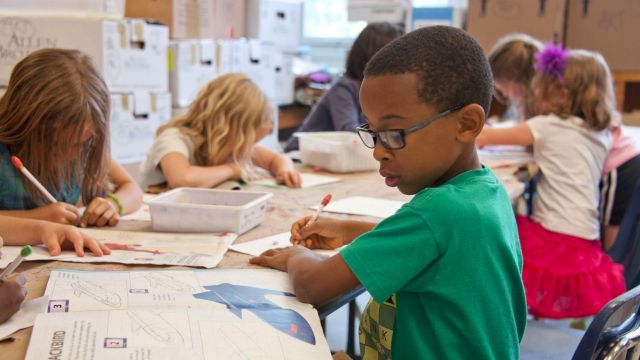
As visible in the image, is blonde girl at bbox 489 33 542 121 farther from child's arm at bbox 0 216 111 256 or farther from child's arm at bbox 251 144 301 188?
child's arm at bbox 0 216 111 256

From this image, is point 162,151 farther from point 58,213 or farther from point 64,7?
point 64,7

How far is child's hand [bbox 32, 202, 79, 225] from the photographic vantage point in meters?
1.36

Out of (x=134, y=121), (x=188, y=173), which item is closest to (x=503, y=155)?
(x=188, y=173)

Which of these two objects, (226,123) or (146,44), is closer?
(226,123)

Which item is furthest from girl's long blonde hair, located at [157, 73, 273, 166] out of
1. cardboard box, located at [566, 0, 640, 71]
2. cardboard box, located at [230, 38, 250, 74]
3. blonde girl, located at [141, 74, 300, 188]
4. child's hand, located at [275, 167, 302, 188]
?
cardboard box, located at [566, 0, 640, 71]

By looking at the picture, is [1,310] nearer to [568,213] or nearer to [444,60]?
[444,60]

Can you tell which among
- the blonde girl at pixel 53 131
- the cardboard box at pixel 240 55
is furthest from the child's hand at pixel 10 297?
the cardboard box at pixel 240 55

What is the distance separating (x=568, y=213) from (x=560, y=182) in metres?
0.11

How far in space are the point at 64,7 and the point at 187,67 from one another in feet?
2.54

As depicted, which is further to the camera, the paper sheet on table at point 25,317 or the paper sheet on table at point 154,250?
the paper sheet on table at point 154,250

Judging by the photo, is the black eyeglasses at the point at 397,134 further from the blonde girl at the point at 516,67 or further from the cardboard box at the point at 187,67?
the cardboard box at the point at 187,67

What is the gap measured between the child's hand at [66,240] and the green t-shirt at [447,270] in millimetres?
489

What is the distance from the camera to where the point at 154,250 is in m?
1.21

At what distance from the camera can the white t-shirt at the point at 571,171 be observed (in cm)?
228
